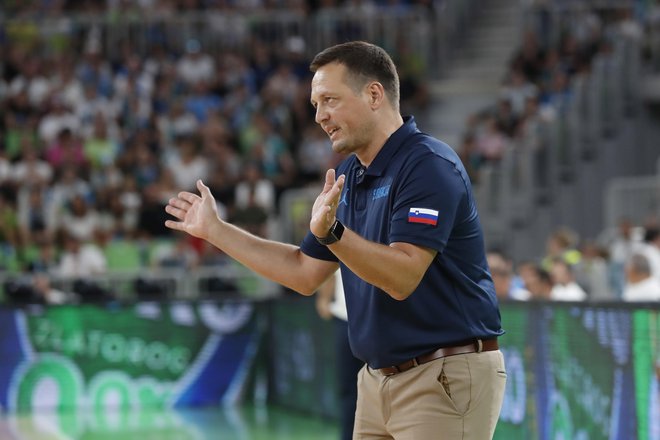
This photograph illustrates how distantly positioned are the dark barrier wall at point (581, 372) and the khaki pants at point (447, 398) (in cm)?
364

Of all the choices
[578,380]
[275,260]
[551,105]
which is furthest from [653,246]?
[275,260]

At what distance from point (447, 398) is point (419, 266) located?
556 millimetres

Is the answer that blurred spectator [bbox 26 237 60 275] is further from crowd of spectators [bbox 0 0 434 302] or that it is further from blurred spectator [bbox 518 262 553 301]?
blurred spectator [bbox 518 262 553 301]

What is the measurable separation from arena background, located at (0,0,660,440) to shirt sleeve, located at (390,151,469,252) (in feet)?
15.2

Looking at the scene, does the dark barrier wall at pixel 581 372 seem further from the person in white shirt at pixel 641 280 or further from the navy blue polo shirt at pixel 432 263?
the navy blue polo shirt at pixel 432 263

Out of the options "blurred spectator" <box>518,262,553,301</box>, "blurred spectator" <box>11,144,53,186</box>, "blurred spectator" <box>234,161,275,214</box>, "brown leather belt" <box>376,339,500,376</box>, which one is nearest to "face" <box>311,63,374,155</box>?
"brown leather belt" <box>376,339,500,376</box>

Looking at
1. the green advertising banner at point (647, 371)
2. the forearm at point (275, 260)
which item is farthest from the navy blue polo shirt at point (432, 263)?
the green advertising banner at point (647, 371)

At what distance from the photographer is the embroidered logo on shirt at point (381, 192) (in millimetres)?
4863

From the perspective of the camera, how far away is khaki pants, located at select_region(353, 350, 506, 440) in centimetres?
A: 482

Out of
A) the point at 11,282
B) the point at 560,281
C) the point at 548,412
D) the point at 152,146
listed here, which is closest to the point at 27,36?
the point at 152,146

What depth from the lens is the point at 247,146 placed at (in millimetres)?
22125

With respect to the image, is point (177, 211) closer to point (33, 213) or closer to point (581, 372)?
point (581, 372)

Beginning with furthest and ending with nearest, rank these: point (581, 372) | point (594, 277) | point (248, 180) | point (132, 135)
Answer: point (132, 135)
point (248, 180)
point (594, 277)
point (581, 372)

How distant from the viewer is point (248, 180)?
20484 millimetres
